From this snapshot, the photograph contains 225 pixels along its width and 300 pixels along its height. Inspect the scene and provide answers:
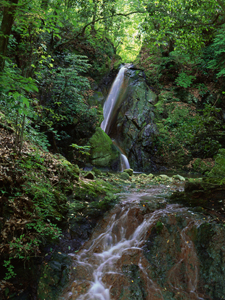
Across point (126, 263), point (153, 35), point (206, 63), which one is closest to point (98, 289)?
point (126, 263)

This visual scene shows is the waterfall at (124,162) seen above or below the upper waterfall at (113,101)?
below

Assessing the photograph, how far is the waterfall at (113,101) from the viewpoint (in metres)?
13.9

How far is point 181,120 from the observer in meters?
13.7

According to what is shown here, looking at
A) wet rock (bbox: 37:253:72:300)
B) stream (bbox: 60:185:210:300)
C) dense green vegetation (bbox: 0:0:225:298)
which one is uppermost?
dense green vegetation (bbox: 0:0:225:298)

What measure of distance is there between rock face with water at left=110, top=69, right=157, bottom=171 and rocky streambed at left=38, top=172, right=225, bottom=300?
8.35 metres

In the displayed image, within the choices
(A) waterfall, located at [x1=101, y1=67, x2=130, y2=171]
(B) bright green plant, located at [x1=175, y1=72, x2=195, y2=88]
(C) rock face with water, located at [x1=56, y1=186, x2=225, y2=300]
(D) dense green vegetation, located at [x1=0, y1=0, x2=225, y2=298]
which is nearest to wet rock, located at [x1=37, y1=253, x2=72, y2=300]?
(C) rock face with water, located at [x1=56, y1=186, x2=225, y2=300]

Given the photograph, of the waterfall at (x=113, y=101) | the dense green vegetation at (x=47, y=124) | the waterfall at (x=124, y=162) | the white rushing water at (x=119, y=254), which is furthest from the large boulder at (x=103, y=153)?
the white rushing water at (x=119, y=254)

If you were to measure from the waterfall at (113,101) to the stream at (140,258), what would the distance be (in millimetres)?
9893

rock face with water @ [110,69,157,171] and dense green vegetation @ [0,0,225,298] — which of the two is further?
rock face with water @ [110,69,157,171]

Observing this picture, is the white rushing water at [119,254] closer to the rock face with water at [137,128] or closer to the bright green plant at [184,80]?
the rock face with water at [137,128]

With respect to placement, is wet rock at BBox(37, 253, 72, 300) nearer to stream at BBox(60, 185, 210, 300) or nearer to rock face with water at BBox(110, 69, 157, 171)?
stream at BBox(60, 185, 210, 300)

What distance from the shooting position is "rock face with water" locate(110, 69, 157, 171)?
1270cm

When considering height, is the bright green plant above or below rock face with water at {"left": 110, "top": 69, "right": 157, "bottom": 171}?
above

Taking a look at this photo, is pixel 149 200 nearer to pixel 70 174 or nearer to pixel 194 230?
pixel 194 230
